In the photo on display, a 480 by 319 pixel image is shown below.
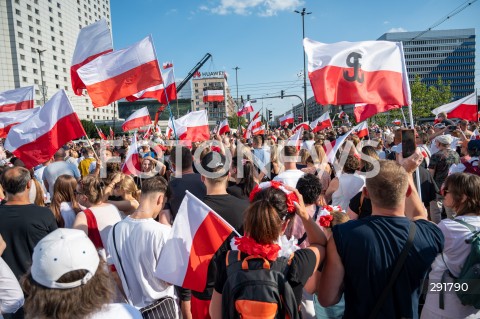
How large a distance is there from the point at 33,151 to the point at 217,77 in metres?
144

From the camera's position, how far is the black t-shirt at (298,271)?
1999 mm

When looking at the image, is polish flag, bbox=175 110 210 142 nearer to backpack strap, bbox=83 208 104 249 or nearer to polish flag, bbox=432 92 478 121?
backpack strap, bbox=83 208 104 249

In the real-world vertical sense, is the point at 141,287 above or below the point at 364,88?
below

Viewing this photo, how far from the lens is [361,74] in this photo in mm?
4359

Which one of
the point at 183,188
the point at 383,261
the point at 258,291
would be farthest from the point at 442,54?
the point at 258,291

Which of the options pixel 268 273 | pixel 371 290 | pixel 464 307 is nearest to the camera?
pixel 268 273

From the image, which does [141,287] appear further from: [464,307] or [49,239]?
[464,307]

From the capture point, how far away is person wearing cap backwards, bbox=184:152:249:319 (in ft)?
9.18

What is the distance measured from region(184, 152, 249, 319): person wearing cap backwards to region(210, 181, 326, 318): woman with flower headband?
0.65 m

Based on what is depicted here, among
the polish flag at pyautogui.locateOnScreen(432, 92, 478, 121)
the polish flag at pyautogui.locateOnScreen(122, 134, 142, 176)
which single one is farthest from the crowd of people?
the polish flag at pyautogui.locateOnScreen(432, 92, 478, 121)

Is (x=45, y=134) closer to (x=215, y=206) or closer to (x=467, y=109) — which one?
(x=215, y=206)

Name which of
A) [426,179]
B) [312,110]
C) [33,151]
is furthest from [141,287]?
[312,110]

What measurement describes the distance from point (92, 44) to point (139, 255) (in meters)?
5.70

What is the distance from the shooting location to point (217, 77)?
144m
